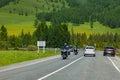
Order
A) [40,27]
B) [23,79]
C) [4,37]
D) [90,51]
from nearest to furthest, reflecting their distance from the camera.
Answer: [23,79] < [90,51] < [4,37] < [40,27]

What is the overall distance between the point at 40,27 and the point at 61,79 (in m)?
149

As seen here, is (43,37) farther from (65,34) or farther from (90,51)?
(90,51)

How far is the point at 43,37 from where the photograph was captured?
16088 centimetres

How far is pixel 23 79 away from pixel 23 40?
506 feet

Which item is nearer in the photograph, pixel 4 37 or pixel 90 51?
pixel 90 51

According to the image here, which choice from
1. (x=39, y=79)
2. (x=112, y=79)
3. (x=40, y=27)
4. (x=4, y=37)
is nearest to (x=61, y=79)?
(x=39, y=79)

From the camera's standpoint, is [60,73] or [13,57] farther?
[13,57]

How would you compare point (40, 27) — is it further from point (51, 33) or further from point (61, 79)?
point (61, 79)

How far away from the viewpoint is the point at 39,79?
19.2 meters

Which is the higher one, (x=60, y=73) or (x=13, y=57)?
(x=60, y=73)

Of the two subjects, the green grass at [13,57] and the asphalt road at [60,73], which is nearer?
the asphalt road at [60,73]

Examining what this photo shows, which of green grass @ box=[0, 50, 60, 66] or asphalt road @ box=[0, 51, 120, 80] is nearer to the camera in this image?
asphalt road @ box=[0, 51, 120, 80]

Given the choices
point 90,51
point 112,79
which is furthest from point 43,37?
point 112,79

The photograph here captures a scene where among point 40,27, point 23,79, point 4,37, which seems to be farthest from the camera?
point 40,27
